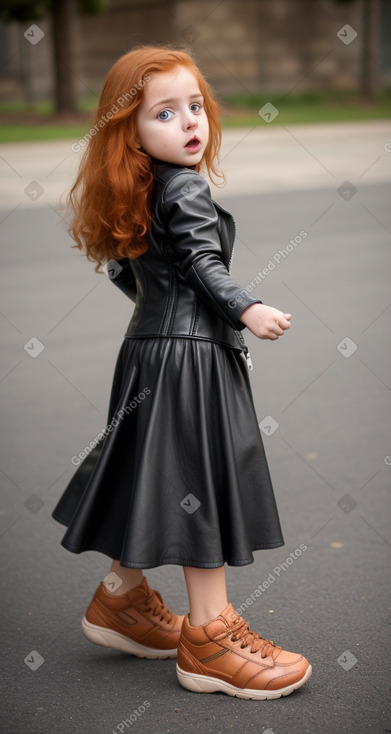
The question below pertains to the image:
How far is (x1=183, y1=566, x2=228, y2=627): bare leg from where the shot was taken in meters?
2.53

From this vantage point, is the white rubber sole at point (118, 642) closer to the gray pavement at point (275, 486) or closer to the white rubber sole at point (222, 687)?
the gray pavement at point (275, 486)

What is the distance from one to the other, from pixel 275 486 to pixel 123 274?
1541mm

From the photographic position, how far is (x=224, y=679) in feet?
8.37

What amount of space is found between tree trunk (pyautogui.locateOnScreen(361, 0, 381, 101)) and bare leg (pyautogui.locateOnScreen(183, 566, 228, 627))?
98.4 feet

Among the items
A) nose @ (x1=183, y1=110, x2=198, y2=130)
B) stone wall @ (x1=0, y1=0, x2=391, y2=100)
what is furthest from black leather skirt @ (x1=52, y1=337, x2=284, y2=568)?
stone wall @ (x1=0, y1=0, x2=391, y2=100)

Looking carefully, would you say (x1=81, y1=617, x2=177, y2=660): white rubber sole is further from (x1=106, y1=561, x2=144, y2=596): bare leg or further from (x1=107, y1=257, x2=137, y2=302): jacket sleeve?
(x1=107, y1=257, x2=137, y2=302): jacket sleeve

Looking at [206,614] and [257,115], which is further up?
[257,115]

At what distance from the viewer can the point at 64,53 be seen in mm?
25156

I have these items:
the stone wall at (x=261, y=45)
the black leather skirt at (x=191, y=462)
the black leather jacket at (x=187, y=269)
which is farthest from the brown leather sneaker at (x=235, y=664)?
the stone wall at (x=261, y=45)

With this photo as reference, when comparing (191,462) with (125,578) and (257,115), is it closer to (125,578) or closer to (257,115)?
(125,578)

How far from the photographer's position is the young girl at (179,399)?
2457mm

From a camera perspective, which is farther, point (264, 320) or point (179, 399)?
point (179, 399)

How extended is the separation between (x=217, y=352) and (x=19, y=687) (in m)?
1.08

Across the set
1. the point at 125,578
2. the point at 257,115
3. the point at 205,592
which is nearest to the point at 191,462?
the point at 205,592
